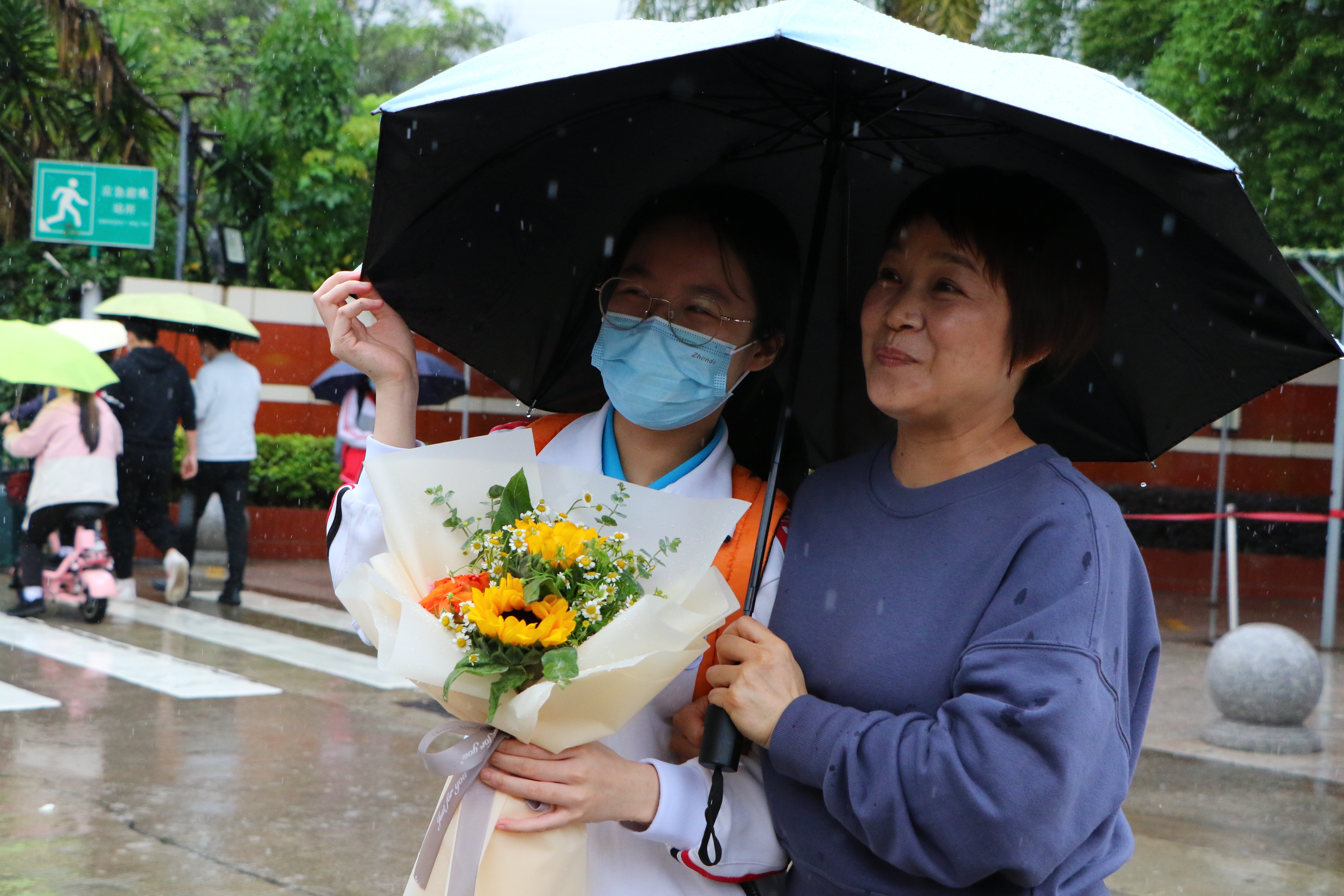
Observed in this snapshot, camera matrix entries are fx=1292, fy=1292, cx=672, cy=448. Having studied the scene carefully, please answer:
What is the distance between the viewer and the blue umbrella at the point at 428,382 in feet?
38.0

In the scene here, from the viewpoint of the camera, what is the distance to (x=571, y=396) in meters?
2.84

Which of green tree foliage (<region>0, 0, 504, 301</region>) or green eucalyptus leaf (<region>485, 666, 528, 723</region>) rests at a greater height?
green tree foliage (<region>0, 0, 504, 301</region>)

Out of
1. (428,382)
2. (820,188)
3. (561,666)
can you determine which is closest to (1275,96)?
(428,382)

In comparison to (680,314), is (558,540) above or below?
below

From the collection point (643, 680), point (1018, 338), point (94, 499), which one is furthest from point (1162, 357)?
point (94, 499)

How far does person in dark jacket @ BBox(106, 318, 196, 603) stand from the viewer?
10297mm

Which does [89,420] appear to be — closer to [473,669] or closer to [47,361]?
[47,361]

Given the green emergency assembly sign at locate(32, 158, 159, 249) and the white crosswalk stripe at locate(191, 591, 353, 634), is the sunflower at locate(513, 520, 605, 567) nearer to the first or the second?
the white crosswalk stripe at locate(191, 591, 353, 634)

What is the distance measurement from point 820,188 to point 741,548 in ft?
2.49

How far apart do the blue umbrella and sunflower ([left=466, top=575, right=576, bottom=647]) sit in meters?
9.61

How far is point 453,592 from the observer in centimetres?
190

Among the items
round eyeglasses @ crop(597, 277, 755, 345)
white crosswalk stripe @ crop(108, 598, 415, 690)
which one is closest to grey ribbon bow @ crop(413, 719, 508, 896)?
round eyeglasses @ crop(597, 277, 755, 345)

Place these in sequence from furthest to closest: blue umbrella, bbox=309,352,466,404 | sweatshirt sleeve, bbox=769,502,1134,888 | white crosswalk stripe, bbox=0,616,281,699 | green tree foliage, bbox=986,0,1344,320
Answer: green tree foliage, bbox=986,0,1344,320, blue umbrella, bbox=309,352,466,404, white crosswalk stripe, bbox=0,616,281,699, sweatshirt sleeve, bbox=769,502,1134,888

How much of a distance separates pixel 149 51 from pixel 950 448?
22.2m
